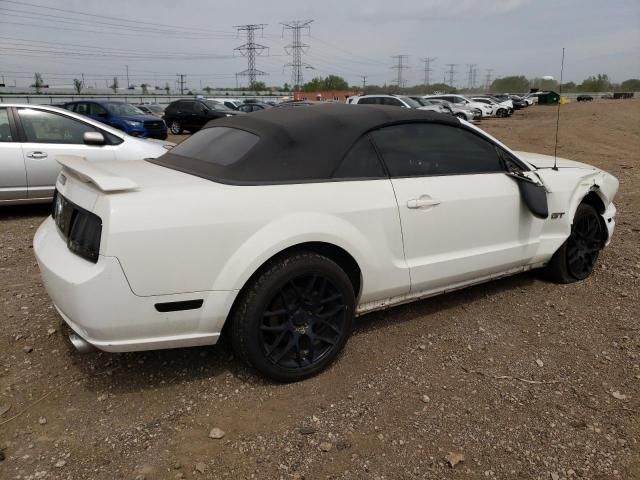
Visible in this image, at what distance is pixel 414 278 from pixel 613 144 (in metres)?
15.4

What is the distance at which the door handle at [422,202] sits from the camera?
10.3ft

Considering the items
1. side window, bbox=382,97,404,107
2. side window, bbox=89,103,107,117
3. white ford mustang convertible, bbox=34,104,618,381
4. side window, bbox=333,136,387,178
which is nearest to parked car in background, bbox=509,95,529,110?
side window, bbox=382,97,404,107

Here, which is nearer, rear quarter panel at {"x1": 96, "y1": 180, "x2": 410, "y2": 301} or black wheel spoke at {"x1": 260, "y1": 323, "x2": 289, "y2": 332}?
rear quarter panel at {"x1": 96, "y1": 180, "x2": 410, "y2": 301}

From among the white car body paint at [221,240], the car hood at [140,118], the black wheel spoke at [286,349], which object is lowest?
the black wheel spoke at [286,349]

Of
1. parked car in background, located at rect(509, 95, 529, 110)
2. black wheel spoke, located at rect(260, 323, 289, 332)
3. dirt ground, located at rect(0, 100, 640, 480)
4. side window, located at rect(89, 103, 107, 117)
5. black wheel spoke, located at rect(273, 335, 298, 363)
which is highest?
parked car in background, located at rect(509, 95, 529, 110)

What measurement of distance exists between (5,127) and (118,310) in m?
5.19

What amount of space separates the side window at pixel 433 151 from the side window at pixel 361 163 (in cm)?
7

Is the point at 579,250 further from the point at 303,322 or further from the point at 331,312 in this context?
the point at 303,322

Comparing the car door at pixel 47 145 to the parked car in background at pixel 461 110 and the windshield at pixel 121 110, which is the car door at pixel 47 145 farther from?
the parked car in background at pixel 461 110

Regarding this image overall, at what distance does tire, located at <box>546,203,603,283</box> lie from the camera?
4.23 metres

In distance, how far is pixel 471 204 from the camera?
341cm

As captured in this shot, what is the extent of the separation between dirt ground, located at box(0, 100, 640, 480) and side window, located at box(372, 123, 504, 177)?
1077mm

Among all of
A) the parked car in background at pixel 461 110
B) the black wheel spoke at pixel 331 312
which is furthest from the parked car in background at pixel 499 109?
the black wheel spoke at pixel 331 312

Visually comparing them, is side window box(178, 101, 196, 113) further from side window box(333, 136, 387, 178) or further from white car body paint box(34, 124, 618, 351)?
side window box(333, 136, 387, 178)
